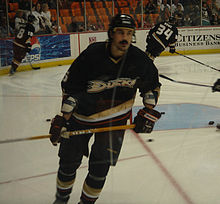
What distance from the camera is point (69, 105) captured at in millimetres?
1319

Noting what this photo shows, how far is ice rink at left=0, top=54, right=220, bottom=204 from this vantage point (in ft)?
4.85

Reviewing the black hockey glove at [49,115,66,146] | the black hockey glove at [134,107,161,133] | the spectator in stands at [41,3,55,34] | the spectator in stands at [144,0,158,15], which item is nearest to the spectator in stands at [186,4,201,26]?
the spectator in stands at [144,0,158,15]

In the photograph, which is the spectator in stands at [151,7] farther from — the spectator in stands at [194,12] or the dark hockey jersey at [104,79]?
the dark hockey jersey at [104,79]

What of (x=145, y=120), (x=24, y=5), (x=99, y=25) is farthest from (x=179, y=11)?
(x=24, y=5)

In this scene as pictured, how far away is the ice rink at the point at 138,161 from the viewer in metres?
1.48

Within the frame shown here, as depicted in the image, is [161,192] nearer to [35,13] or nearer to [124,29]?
[124,29]

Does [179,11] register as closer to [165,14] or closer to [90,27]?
[165,14]

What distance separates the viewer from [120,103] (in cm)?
136

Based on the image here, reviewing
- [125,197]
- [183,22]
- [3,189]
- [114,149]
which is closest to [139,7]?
[183,22]

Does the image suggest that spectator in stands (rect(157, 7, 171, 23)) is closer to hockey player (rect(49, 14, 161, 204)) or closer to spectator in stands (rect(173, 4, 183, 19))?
spectator in stands (rect(173, 4, 183, 19))

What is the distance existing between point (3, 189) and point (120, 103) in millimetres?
491

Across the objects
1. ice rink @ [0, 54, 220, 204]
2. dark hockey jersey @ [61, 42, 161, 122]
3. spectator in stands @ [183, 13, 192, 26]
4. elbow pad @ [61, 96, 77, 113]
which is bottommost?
ice rink @ [0, 54, 220, 204]

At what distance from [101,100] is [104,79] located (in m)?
0.07

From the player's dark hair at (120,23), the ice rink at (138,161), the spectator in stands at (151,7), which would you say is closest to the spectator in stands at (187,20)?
the spectator in stands at (151,7)
